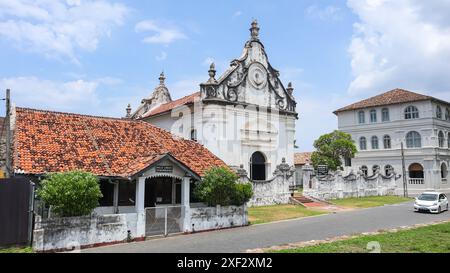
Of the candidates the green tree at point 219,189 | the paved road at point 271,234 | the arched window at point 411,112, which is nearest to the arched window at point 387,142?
the arched window at point 411,112

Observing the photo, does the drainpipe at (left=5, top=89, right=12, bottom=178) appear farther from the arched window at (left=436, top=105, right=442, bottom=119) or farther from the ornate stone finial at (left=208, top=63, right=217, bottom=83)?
the arched window at (left=436, top=105, right=442, bottom=119)

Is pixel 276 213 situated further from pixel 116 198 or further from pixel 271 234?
pixel 116 198

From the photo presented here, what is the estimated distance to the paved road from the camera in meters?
A: 12.9

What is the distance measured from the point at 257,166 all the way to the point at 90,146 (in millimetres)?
15709

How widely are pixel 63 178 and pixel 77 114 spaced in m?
7.84

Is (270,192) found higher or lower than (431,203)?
higher

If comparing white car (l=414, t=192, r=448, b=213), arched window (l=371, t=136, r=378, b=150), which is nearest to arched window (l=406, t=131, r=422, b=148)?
arched window (l=371, t=136, r=378, b=150)

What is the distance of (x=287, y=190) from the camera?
28.0 m

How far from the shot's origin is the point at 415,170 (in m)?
43.6

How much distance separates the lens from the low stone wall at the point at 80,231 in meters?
12.4

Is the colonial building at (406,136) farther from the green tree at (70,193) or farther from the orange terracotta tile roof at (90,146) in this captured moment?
the green tree at (70,193)

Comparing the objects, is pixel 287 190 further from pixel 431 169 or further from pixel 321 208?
pixel 431 169

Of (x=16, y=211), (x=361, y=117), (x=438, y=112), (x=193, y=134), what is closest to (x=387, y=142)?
(x=361, y=117)
